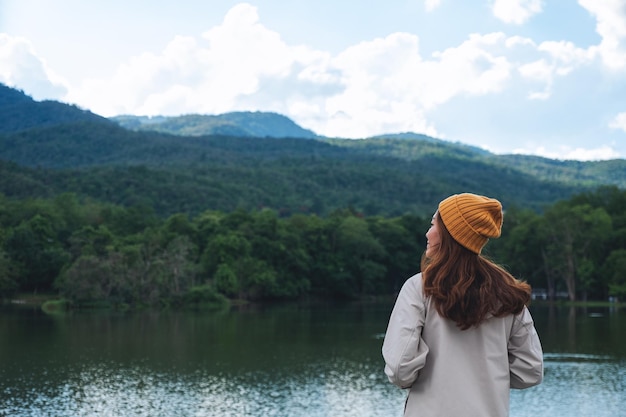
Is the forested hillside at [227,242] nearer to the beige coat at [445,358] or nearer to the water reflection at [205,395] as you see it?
the water reflection at [205,395]

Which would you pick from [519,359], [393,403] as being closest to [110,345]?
[393,403]

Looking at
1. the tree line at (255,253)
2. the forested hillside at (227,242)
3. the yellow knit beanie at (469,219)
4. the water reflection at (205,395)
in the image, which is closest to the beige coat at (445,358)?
the yellow knit beanie at (469,219)

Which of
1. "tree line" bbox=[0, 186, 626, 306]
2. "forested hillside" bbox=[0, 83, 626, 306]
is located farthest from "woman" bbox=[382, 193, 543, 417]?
"tree line" bbox=[0, 186, 626, 306]

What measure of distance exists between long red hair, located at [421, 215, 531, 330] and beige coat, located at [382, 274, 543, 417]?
0.04 meters

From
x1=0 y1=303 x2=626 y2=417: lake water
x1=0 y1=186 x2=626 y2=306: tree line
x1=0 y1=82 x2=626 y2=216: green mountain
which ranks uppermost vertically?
x1=0 y1=82 x2=626 y2=216: green mountain

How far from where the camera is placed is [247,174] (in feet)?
402

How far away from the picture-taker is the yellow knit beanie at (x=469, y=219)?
2781 millimetres

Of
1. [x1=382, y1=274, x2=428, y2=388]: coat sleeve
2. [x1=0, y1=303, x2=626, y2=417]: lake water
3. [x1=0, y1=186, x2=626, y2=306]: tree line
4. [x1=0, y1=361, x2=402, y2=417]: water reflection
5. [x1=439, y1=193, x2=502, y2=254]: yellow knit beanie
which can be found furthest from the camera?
[x1=0, y1=186, x2=626, y2=306]: tree line

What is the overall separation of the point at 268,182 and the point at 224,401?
98.6m

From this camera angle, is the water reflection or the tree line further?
the tree line

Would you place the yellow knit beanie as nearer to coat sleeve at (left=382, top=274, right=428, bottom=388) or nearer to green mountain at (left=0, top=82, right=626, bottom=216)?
coat sleeve at (left=382, top=274, right=428, bottom=388)

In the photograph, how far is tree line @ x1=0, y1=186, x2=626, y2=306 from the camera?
5366 cm

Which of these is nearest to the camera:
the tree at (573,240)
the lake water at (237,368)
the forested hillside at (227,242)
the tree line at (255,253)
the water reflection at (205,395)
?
the water reflection at (205,395)

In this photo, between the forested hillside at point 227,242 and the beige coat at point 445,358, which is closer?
the beige coat at point 445,358
